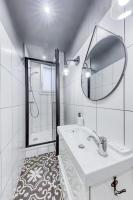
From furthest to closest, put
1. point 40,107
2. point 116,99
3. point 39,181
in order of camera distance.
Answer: point 40,107
point 39,181
point 116,99

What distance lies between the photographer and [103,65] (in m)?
1.01

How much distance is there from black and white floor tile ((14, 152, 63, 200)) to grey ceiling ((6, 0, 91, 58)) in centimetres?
226

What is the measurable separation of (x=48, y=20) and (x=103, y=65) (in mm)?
1087

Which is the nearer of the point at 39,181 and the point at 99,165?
the point at 99,165

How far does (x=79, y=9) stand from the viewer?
126 cm

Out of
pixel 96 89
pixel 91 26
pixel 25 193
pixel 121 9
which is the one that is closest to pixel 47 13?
pixel 91 26

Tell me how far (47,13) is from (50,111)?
6.61ft

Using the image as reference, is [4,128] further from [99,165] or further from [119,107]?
[119,107]

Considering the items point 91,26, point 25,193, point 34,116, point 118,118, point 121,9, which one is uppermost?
point 91,26

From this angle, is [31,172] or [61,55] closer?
[31,172]

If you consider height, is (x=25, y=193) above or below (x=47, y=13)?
below

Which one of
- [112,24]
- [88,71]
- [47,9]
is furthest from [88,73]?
[47,9]

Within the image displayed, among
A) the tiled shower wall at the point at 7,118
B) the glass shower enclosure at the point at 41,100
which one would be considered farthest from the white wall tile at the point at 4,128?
the glass shower enclosure at the point at 41,100

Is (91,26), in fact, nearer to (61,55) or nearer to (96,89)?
(96,89)
